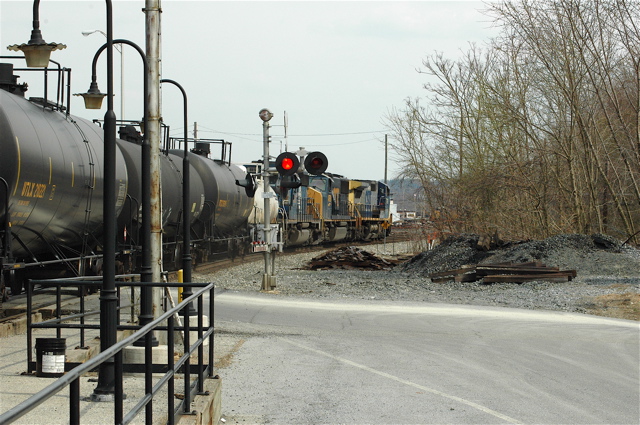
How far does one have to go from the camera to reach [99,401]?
6.50 meters

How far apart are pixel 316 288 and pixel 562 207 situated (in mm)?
11243

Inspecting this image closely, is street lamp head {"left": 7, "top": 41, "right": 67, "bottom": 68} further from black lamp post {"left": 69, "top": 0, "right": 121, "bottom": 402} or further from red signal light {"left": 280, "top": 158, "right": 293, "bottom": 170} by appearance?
red signal light {"left": 280, "top": 158, "right": 293, "bottom": 170}

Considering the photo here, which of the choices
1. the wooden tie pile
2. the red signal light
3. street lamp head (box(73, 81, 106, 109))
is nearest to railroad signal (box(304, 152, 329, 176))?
the red signal light

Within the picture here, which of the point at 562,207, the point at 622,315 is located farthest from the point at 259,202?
the point at 622,315

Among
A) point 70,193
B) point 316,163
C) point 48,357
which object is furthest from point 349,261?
point 48,357

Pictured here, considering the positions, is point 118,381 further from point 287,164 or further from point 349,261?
point 349,261

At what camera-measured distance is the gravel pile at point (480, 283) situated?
18.2m

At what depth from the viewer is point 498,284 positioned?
2047 centimetres

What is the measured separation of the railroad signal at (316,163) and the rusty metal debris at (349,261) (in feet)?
34.4

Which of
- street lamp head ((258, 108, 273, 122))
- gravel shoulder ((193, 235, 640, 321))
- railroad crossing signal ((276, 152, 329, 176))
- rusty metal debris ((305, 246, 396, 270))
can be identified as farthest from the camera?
rusty metal debris ((305, 246, 396, 270))

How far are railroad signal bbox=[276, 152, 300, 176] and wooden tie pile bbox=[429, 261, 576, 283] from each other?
19.9ft

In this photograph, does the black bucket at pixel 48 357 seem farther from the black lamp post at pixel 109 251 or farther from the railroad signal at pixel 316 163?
the railroad signal at pixel 316 163

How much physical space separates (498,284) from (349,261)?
33.7ft

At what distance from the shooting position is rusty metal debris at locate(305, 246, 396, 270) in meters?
→ 28.9
